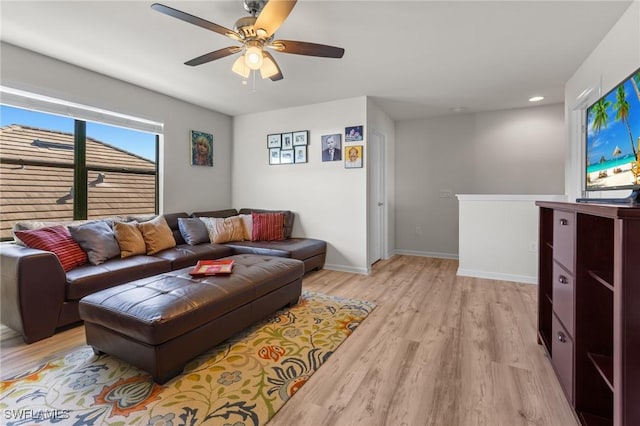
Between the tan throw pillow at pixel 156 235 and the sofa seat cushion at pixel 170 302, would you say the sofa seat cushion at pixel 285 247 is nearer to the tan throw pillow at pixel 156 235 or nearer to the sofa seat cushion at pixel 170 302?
the tan throw pillow at pixel 156 235

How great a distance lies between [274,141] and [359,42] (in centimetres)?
236

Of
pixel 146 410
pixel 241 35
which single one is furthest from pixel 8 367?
pixel 241 35

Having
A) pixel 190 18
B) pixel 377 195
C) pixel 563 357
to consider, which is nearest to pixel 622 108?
pixel 563 357

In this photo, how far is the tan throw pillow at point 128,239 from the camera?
9.49ft

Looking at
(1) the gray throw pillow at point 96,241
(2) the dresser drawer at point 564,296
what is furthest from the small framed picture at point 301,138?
(2) the dresser drawer at point 564,296

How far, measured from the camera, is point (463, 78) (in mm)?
3205

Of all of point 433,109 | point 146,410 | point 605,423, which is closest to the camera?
point 605,423

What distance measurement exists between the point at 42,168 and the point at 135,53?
4.99 ft

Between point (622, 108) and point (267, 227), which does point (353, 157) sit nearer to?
point (267, 227)

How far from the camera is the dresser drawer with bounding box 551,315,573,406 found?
1.39 metres

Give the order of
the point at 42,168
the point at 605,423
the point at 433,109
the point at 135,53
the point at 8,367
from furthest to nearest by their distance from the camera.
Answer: the point at 433,109, the point at 42,168, the point at 135,53, the point at 8,367, the point at 605,423

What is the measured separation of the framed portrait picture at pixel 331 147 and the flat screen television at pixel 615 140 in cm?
257

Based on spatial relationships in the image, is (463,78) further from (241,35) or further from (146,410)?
(146,410)

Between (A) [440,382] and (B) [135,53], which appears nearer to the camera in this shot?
(A) [440,382]
